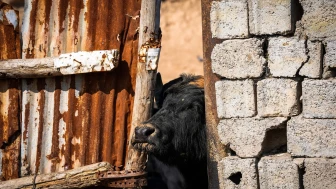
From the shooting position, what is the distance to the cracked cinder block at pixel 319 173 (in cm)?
479

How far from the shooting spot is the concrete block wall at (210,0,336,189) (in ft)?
15.8

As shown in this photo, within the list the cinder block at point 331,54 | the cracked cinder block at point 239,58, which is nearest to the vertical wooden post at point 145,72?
the cracked cinder block at point 239,58

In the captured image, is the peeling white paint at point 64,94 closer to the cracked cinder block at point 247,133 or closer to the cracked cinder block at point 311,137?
the cracked cinder block at point 247,133

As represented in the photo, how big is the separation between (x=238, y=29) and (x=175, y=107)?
1.25 meters

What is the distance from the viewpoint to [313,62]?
483cm

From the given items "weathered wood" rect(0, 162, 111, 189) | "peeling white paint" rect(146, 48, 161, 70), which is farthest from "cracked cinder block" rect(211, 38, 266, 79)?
"weathered wood" rect(0, 162, 111, 189)

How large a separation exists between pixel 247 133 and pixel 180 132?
942 millimetres

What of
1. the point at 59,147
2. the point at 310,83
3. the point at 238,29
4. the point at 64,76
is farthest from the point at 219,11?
the point at 59,147

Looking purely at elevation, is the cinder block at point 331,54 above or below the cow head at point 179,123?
above

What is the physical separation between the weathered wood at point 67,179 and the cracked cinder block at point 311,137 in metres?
1.48

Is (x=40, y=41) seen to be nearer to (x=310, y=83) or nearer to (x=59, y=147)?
(x=59, y=147)

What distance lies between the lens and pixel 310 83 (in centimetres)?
485

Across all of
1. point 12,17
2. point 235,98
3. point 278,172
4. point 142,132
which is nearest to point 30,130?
point 12,17

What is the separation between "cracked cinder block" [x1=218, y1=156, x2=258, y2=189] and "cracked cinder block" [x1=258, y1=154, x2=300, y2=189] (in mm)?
59
